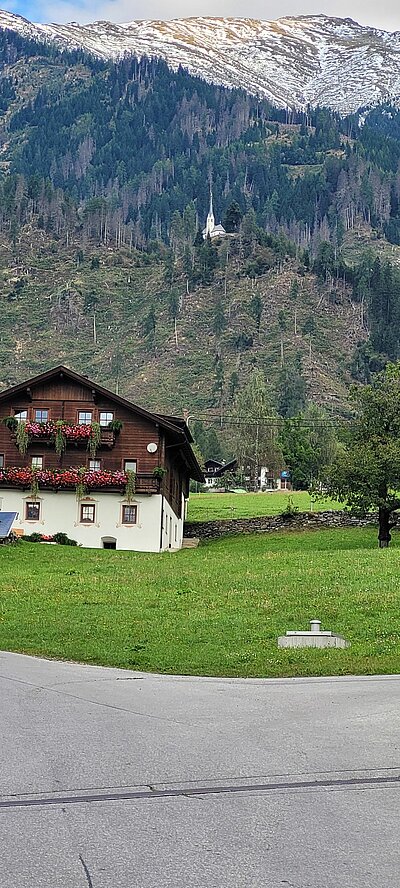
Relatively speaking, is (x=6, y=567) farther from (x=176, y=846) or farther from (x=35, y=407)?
(x=176, y=846)

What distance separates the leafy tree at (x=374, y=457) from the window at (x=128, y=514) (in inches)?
459

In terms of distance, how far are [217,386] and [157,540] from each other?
4696 inches

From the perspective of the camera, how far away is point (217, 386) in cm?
17400

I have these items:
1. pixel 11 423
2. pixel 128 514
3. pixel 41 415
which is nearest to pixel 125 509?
pixel 128 514

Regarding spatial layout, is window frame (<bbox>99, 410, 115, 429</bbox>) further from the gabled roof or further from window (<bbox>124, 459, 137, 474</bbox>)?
window (<bbox>124, 459, 137, 474</bbox>)

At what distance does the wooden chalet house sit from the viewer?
5606 cm

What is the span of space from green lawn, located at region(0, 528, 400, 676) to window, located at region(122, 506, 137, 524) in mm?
16937

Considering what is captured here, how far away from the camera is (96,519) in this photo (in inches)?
2224

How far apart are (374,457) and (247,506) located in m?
34.3

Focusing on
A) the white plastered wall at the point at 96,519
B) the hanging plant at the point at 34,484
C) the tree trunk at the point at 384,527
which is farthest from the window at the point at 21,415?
the tree trunk at the point at 384,527

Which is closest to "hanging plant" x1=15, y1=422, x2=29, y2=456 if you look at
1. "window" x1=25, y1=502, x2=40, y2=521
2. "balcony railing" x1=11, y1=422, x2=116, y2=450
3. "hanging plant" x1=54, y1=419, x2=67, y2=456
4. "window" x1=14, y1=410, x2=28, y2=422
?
"balcony railing" x1=11, y1=422, x2=116, y2=450

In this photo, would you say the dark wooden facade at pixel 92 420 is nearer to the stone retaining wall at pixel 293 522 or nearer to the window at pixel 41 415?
the window at pixel 41 415

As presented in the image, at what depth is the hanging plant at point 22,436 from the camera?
5719 centimetres

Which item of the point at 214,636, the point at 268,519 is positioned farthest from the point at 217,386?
the point at 214,636
